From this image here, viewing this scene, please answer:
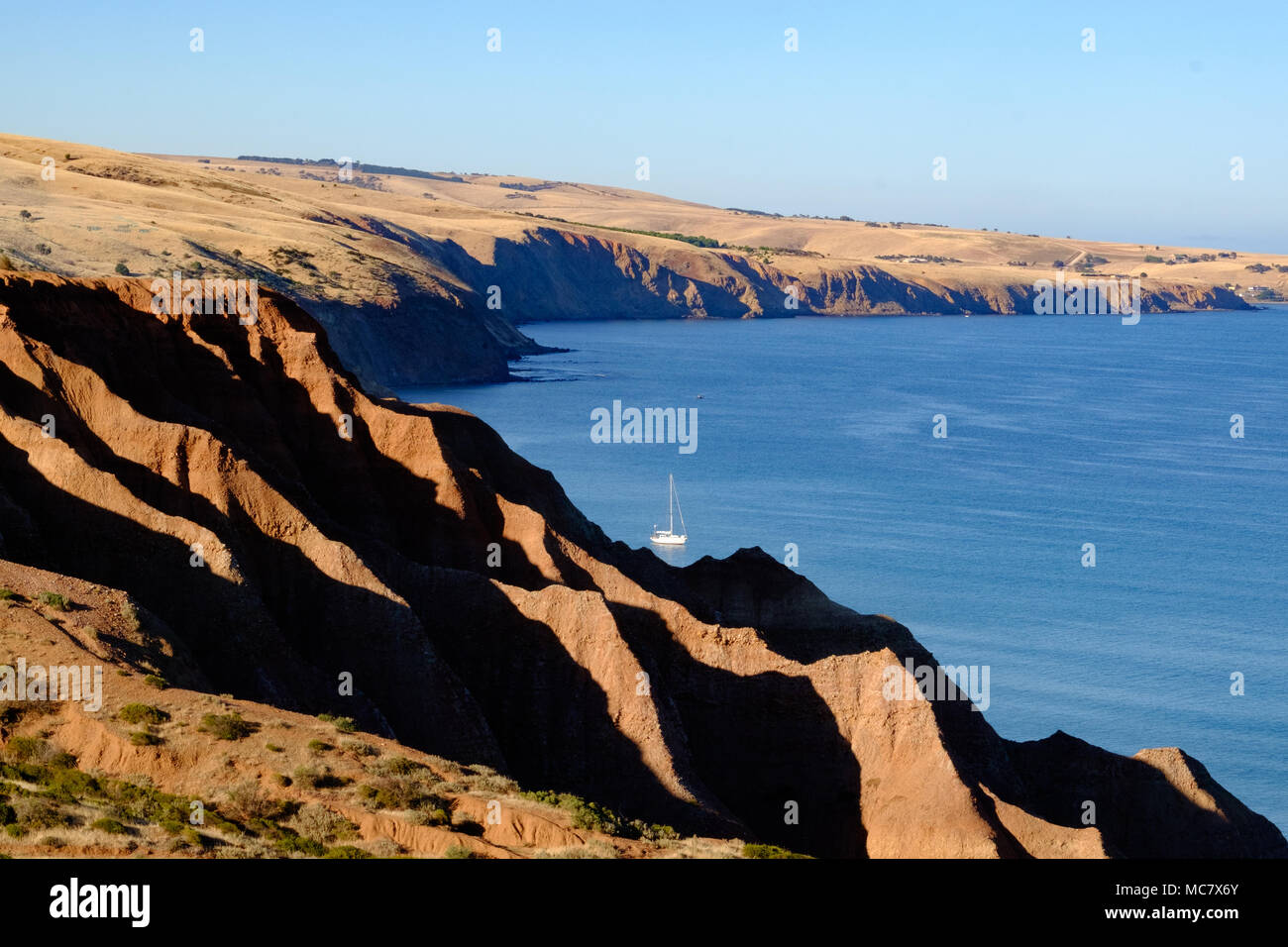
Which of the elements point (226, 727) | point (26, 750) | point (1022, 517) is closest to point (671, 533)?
point (1022, 517)

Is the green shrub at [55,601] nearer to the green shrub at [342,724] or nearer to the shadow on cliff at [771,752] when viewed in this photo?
the green shrub at [342,724]

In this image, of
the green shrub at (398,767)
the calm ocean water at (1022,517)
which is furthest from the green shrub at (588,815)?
the calm ocean water at (1022,517)

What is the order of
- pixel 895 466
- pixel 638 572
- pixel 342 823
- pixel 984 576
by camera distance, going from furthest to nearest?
1. pixel 895 466
2. pixel 984 576
3. pixel 638 572
4. pixel 342 823

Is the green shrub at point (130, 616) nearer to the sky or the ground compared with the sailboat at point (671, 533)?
nearer to the sky

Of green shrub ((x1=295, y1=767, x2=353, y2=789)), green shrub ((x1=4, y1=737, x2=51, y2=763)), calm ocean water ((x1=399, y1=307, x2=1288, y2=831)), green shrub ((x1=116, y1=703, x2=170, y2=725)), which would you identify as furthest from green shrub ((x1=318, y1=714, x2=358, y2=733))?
calm ocean water ((x1=399, y1=307, x2=1288, y2=831))

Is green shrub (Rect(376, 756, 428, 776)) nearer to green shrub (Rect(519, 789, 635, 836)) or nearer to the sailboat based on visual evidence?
green shrub (Rect(519, 789, 635, 836))
